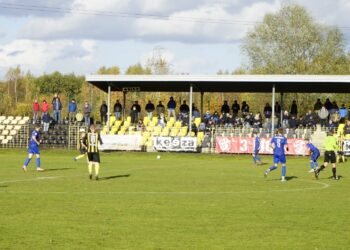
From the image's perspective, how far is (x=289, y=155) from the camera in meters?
48.3

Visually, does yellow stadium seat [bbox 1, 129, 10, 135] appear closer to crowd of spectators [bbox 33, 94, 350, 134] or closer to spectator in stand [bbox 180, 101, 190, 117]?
crowd of spectators [bbox 33, 94, 350, 134]

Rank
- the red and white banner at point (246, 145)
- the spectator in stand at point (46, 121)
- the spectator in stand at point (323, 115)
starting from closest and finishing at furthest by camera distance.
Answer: the red and white banner at point (246, 145) < the spectator in stand at point (323, 115) < the spectator in stand at point (46, 121)

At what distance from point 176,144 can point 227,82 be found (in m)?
5.56

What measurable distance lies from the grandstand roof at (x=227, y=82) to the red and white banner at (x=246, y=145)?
3.91 metres

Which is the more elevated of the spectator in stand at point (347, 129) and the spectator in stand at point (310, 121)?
the spectator in stand at point (310, 121)

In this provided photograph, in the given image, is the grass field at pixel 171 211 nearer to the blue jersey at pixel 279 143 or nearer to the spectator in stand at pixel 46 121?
the blue jersey at pixel 279 143

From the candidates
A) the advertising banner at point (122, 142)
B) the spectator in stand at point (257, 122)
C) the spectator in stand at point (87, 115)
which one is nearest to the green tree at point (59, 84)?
the spectator in stand at point (87, 115)

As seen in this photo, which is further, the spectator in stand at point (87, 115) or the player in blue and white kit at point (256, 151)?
the spectator in stand at point (87, 115)

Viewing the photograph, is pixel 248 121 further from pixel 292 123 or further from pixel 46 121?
pixel 46 121

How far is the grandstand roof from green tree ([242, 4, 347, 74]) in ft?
87.2

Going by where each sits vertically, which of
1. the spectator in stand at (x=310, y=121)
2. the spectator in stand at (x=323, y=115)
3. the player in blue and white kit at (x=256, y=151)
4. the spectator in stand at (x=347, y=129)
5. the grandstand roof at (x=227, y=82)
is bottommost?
the player in blue and white kit at (x=256, y=151)

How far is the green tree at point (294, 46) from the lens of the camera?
83.4 metres

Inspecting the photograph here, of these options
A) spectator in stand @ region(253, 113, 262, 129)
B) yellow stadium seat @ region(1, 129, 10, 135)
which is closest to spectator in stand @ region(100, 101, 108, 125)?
yellow stadium seat @ region(1, 129, 10, 135)

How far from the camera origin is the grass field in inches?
543
